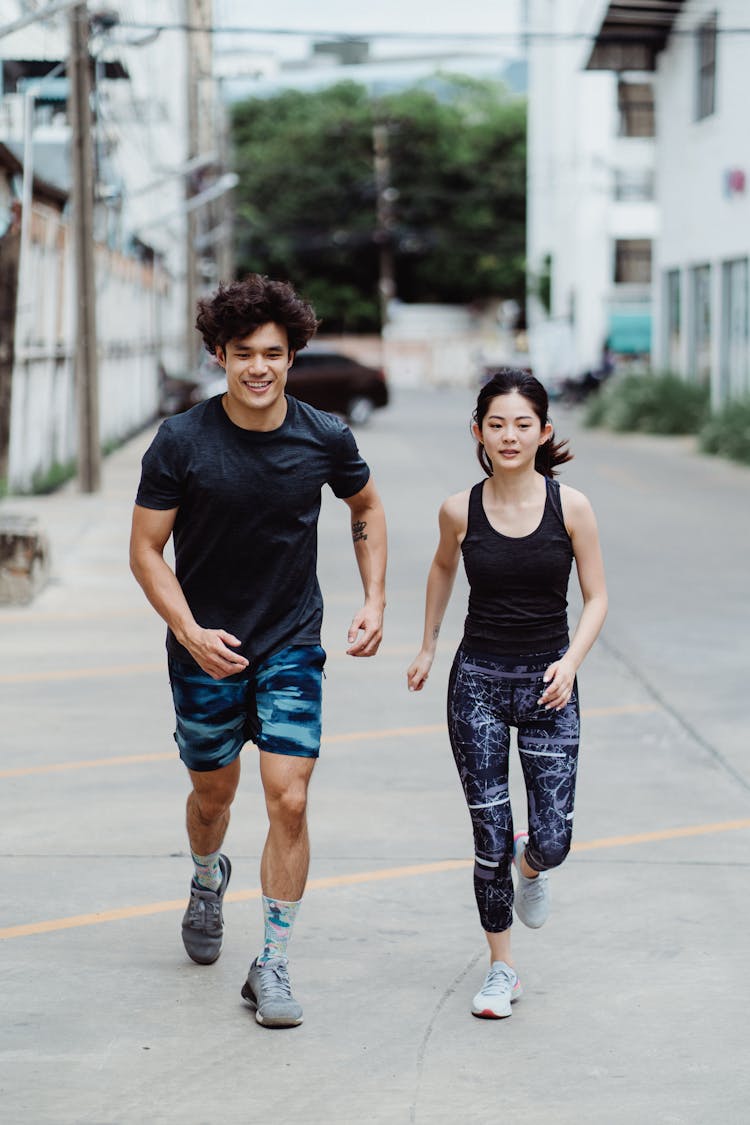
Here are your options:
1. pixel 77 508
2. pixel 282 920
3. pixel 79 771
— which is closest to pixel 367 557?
pixel 282 920

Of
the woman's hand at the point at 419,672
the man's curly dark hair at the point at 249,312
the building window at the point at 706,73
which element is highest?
the building window at the point at 706,73

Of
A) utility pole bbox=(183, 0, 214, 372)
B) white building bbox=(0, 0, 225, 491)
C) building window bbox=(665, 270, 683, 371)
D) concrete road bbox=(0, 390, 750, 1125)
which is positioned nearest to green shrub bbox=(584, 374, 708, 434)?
building window bbox=(665, 270, 683, 371)

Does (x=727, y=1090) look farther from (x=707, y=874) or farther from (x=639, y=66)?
(x=639, y=66)

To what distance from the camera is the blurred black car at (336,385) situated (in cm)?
3575

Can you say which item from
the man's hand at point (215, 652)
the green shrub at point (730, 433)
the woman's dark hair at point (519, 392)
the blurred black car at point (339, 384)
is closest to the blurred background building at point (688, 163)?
the green shrub at point (730, 433)

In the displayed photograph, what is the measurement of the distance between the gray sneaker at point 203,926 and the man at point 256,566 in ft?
1.30

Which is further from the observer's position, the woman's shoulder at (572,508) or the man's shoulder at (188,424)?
the woman's shoulder at (572,508)

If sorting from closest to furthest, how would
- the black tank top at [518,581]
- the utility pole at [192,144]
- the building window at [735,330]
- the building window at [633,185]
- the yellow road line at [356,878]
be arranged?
the black tank top at [518,581], the yellow road line at [356,878], the building window at [735,330], the utility pole at [192,144], the building window at [633,185]

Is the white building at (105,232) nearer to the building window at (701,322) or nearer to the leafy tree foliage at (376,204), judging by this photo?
the building window at (701,322)

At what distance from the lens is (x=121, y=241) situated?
3148 cm

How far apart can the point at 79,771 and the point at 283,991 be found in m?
3.06

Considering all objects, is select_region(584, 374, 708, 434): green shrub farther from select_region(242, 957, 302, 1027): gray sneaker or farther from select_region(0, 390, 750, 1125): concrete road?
select_region(242, 957, 302, 1027): gray sneaker

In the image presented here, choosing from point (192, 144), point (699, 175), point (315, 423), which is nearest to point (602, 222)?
point (192, 144)

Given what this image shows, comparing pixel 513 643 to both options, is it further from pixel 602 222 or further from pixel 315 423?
pixel 602 222
